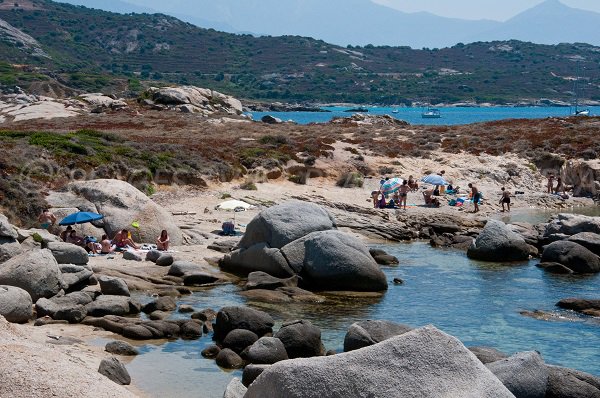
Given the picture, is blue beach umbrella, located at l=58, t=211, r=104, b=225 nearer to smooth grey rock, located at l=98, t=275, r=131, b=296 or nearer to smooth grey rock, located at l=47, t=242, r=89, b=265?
smooth grey rock, located at l=47, t=242, r=89, b=265

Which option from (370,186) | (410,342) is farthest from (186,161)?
(410,342)

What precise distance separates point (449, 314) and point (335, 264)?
3884 mm

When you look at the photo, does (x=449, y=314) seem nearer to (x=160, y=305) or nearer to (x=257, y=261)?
(x=257, y=261)

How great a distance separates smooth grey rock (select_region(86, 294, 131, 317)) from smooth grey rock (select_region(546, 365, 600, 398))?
35.7 ft

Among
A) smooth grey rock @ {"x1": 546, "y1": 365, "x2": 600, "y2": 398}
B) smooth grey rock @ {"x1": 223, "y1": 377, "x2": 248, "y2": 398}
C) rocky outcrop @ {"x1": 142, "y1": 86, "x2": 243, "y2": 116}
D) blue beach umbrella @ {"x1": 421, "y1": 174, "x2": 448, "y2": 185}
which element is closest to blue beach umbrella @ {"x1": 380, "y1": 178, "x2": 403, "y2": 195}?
blue beach umbrella @ {"x1": 421, "y1": 174, "x2": 448, "y2": 185}

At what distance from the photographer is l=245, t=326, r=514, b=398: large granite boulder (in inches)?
387

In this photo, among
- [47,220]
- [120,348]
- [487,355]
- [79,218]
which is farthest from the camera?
[47,220]

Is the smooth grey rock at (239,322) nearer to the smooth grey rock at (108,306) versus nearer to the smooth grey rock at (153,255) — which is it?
the smooth grey rock at (108,306)

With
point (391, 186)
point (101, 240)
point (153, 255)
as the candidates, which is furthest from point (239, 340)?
point (391, 186)

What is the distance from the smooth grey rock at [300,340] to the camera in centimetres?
1816

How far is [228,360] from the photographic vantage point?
1778 cm

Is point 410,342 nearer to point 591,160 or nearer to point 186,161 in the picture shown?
point 186,161

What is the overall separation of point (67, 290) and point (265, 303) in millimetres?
5339

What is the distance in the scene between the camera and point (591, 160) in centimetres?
5644
